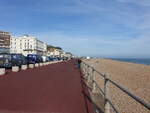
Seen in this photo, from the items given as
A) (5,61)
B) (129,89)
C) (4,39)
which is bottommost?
(5,61)

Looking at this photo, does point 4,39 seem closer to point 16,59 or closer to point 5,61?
point 16,59

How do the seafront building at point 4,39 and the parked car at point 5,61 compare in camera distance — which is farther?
the seafront building at point 4,39

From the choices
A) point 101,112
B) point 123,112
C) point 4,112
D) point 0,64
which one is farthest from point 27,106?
point 0,64

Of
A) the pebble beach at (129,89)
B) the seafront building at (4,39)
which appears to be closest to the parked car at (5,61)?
the pebble beach at (129,89)

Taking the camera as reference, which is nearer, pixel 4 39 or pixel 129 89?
pixel 129 89

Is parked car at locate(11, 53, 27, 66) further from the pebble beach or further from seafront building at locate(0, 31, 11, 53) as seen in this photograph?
seafront building at locate(0, 31, 11, 53)

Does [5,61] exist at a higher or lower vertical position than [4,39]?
lower

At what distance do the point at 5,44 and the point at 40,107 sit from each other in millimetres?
125923

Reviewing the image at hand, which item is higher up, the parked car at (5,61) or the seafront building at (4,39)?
the seafront building at (4,39)

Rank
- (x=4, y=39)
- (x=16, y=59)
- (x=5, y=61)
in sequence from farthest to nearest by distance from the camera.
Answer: (x=4, y=39), (x=16, y=59), (x=5, y=61)

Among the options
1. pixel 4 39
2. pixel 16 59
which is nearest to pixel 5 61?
pixel 16 59

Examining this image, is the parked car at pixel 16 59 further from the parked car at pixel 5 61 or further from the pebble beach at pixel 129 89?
the pebble beach at pixel 129 89

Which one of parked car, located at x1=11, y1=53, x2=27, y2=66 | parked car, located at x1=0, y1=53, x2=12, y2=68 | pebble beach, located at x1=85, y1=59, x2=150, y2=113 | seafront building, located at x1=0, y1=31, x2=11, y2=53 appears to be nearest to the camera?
pebble beach, located at x1=85, y1=59, x2=150, y2=113

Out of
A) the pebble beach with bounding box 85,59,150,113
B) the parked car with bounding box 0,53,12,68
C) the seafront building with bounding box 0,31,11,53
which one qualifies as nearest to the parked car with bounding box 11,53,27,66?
the parked car with bounding box 0,53,12,68
